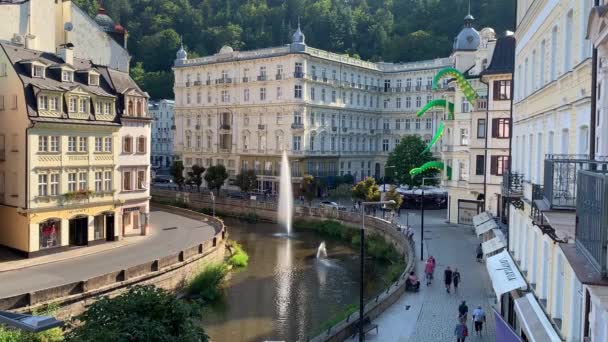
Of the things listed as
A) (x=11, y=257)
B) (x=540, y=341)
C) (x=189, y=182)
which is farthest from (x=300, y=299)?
(x=189, y=182)

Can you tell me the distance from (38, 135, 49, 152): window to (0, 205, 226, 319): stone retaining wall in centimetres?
970

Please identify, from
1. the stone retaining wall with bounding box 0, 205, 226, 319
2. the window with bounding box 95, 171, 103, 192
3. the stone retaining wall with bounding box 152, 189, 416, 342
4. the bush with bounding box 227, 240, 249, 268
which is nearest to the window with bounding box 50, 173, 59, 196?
the window with bounding box 95, 171, 103, 192

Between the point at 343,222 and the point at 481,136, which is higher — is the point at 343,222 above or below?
below

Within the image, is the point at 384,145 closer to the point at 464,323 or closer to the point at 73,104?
the point at 73,104

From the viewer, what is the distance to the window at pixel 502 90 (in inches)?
1585

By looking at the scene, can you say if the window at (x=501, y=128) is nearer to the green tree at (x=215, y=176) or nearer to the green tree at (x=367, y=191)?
the green tree at (x=367, y=191)

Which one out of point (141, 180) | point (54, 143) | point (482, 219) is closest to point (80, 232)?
point (54, 143)

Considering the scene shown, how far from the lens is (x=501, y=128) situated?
41375mm

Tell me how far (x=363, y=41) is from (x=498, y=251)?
8402cm

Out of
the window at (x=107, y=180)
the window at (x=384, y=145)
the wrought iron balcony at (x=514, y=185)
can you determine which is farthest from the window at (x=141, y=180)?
the window at (x=384, y=145)

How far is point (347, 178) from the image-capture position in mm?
72062

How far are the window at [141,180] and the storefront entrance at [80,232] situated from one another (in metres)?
5.60

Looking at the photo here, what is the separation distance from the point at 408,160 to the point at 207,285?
36461mm

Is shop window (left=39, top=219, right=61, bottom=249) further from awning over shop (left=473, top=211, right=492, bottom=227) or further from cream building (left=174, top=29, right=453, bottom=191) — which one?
cream building (left=174, top=29, right=453, bottom=191)
